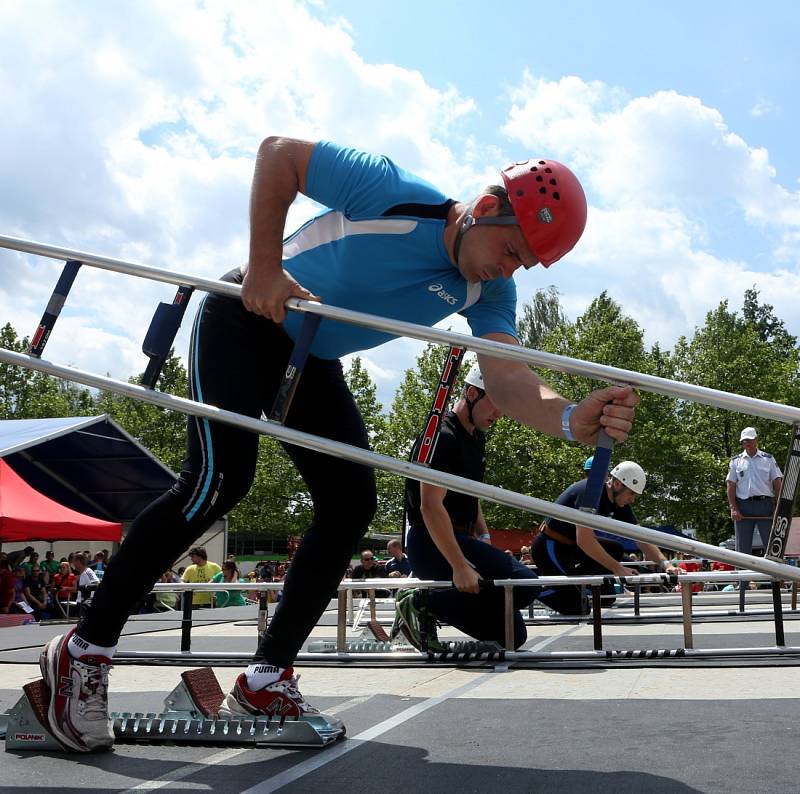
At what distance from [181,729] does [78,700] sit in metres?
0.32

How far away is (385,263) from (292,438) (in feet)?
2.23

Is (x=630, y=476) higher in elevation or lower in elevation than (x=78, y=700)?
higher

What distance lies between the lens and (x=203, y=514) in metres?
2.88

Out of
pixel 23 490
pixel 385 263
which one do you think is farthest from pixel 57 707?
pixel 23 490

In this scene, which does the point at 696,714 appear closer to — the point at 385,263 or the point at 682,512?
the point at 385,263

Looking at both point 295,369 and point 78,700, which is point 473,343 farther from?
point 78,700

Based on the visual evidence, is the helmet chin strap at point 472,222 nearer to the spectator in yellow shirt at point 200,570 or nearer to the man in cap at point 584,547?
the man in cap at point 584,547

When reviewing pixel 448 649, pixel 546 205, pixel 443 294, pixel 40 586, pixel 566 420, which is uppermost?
pixel 546 205

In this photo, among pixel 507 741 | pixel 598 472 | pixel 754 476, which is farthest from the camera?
pixel 754 476

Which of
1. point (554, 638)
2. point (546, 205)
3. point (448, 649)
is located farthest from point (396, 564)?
point (546, 205)

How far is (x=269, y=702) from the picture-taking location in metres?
2.97

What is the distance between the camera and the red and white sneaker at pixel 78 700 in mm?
2713

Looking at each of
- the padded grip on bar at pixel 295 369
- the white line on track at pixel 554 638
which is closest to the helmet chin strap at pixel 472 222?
the padded grip on bar at pixel 295 369

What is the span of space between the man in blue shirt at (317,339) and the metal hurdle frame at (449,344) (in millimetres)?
145
